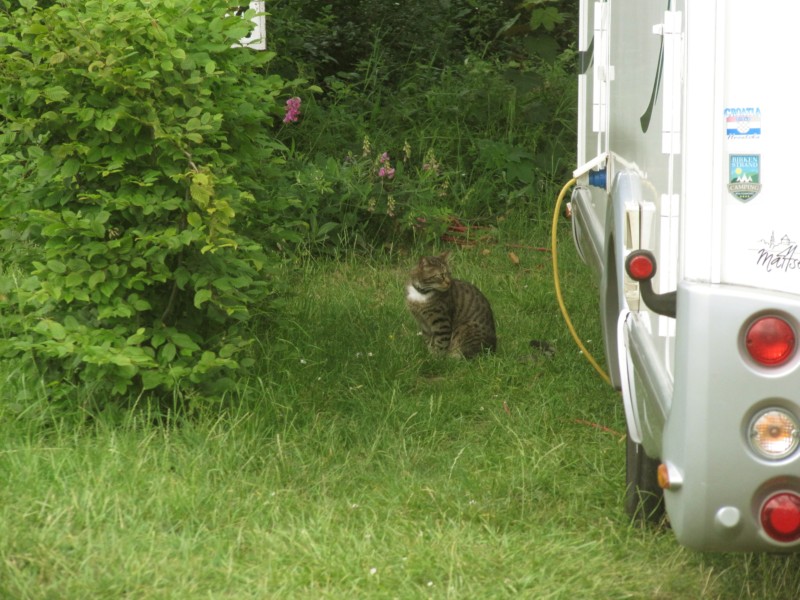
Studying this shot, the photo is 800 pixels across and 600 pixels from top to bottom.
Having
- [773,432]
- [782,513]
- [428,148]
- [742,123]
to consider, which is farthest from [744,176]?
[428,148]

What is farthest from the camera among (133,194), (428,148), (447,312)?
(428,148)

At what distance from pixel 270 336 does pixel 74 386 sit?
5.10 feet

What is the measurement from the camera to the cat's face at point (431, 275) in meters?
7.15

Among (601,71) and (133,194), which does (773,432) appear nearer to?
(133,194)

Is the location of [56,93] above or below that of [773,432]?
above

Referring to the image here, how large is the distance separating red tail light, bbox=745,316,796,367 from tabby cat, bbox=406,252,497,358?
3875 mm

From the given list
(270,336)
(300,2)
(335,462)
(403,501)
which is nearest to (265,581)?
(403,501)

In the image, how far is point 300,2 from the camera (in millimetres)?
11562

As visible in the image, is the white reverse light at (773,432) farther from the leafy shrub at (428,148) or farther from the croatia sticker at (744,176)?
the leafy shrub at (428,148)

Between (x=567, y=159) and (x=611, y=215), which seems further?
(x=567, y=159)

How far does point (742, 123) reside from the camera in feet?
9.75

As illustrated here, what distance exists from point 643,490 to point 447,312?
2933 mm

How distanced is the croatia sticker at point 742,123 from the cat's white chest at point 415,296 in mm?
4291

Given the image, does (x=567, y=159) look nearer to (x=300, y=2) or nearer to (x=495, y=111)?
(x=495, y=111)
